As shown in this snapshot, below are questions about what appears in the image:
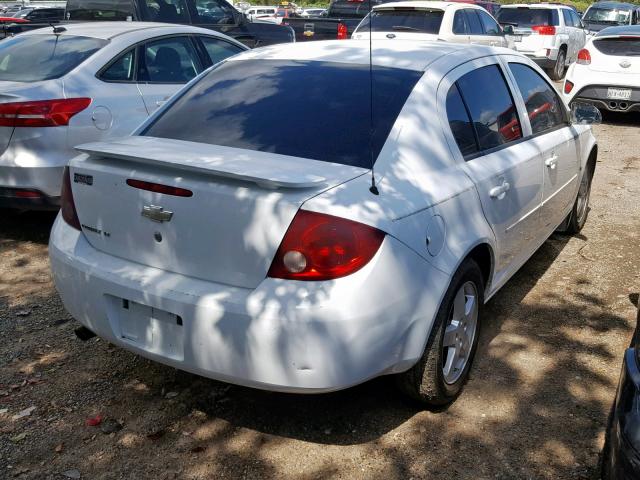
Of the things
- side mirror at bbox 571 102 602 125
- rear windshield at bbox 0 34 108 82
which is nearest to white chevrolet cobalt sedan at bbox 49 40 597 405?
side mirror at bbox 571 102 602 125

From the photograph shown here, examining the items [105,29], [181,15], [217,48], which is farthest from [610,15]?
[105,29]

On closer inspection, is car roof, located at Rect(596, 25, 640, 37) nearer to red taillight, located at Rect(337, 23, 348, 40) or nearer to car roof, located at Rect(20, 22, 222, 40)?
red taillight, located at Rect(337, 23, 348, 40)

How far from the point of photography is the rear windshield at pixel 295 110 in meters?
3.43

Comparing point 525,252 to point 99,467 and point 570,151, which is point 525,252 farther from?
point 99,467

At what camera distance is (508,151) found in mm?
4195

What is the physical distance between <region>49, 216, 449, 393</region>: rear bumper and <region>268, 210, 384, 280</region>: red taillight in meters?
0.04

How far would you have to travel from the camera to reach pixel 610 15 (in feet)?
79.5

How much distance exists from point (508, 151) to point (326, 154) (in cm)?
133

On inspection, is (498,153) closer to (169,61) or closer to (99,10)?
(169,61)

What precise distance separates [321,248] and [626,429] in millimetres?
1226

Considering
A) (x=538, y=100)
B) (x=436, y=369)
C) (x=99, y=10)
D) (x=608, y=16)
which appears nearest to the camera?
(x=436, y=369)

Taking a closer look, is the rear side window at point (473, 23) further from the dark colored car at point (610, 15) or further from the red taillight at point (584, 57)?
the dark colored car at point (610, 15)

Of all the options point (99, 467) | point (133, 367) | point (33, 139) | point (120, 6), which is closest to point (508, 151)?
point (133, 367)

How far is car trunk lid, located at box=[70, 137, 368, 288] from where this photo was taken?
9.66ft
